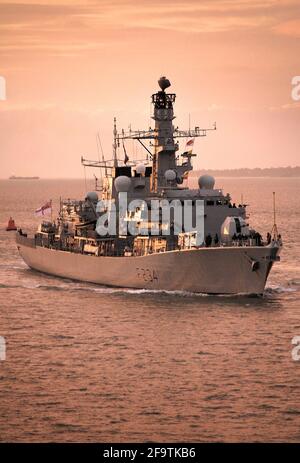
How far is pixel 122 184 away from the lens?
219 feet

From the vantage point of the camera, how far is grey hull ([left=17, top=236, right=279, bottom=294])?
184 feet

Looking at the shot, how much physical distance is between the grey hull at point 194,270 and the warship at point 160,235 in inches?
2.1

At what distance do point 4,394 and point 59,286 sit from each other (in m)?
27.4

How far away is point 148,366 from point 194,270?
51.0ft

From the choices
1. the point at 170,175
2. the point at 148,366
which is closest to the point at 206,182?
the point at 170,175

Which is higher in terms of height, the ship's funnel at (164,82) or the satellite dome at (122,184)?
the ship's funnel at (164,82)

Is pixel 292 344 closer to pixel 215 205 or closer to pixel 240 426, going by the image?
pixel 240 426

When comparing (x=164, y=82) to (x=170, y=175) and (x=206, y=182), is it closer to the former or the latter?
(x=170, y=175)

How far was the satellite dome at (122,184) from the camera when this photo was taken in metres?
66.6

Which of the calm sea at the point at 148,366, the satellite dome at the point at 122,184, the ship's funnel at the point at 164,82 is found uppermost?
the ship's funnel at the point at 164,82

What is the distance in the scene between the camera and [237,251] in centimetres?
5591

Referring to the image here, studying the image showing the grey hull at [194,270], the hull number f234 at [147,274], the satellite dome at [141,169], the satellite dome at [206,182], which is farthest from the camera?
the satellite dome at [141,169]

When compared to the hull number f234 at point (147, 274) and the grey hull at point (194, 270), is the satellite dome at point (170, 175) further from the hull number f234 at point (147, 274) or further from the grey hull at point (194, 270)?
the hull number f234 at point (147, 274)

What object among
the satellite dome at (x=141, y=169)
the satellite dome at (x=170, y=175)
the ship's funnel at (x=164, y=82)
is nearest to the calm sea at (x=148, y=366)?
the satellite dome at (x=170, y=175)
